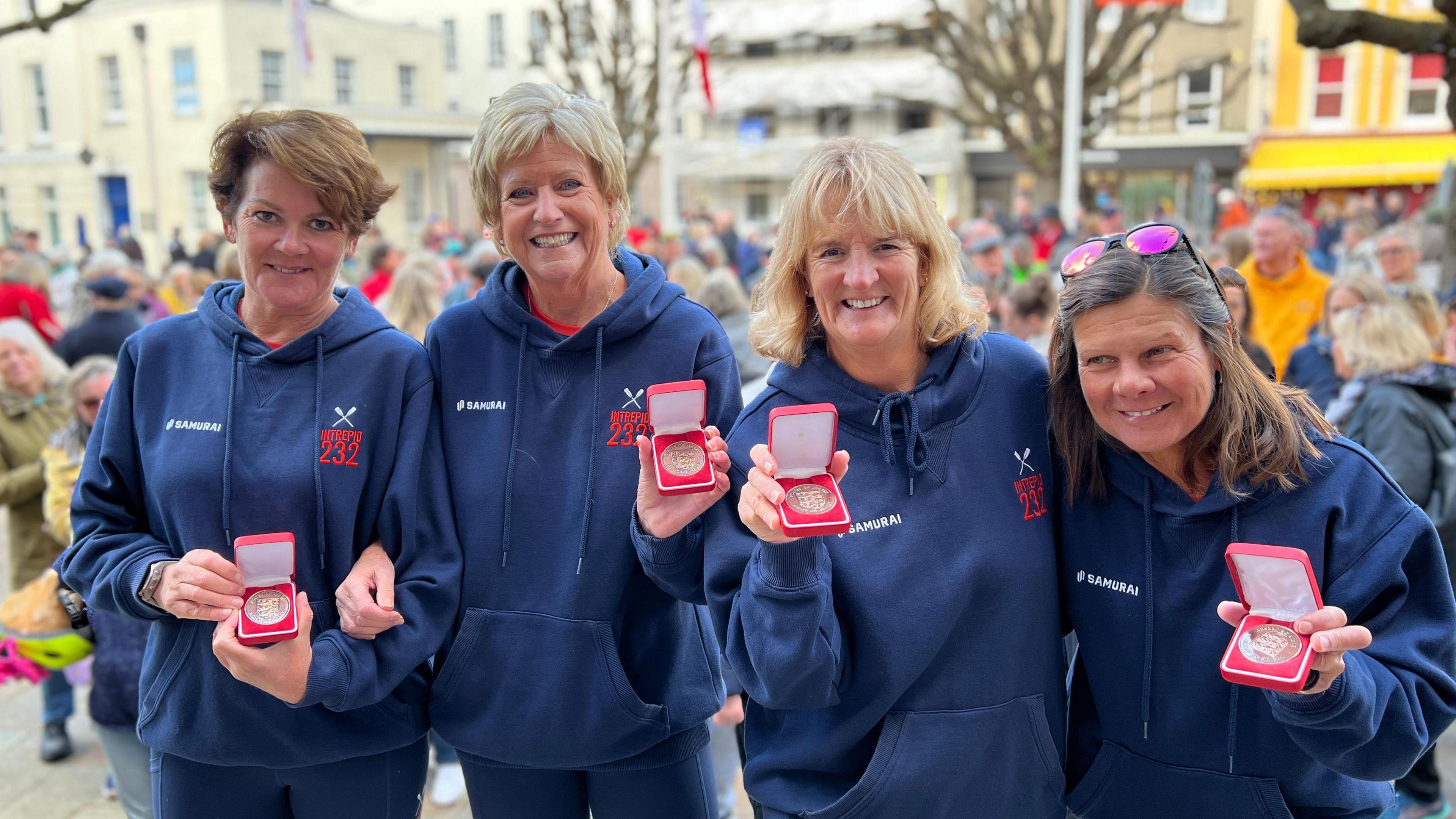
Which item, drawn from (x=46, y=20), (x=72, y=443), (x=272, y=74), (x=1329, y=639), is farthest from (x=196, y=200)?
(x=1329, y=639)

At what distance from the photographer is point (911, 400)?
2.03m

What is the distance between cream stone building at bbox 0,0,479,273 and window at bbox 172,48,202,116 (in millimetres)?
42

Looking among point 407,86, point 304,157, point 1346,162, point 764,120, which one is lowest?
point 304,157

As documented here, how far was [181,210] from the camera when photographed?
90.8 feet

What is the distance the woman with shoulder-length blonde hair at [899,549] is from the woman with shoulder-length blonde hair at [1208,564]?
0.11 meters

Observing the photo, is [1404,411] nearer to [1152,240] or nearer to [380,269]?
[1152,240]

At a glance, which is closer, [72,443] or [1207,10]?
[72,443]

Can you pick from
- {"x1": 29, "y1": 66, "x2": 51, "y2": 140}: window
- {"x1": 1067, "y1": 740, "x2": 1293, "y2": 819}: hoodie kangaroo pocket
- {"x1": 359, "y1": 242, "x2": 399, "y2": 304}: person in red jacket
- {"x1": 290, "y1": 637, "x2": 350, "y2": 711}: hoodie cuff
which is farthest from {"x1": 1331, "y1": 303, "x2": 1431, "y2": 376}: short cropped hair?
{"x1": 29, "y1": 66, "x2": 51, "y2": 140}: window

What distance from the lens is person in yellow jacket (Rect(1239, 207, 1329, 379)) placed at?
647cm

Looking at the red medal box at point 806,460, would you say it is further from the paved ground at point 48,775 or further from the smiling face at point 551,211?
the paved ground at point 48,775

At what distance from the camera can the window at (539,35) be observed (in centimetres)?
1919

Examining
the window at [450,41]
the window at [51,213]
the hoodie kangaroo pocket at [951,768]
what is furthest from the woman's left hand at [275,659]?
the window at [450,41]

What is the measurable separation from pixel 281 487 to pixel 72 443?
103 inches

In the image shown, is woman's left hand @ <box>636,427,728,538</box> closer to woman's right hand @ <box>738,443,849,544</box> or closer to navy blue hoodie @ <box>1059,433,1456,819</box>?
woman's right hand @ <box>738,443,849,544</box>
